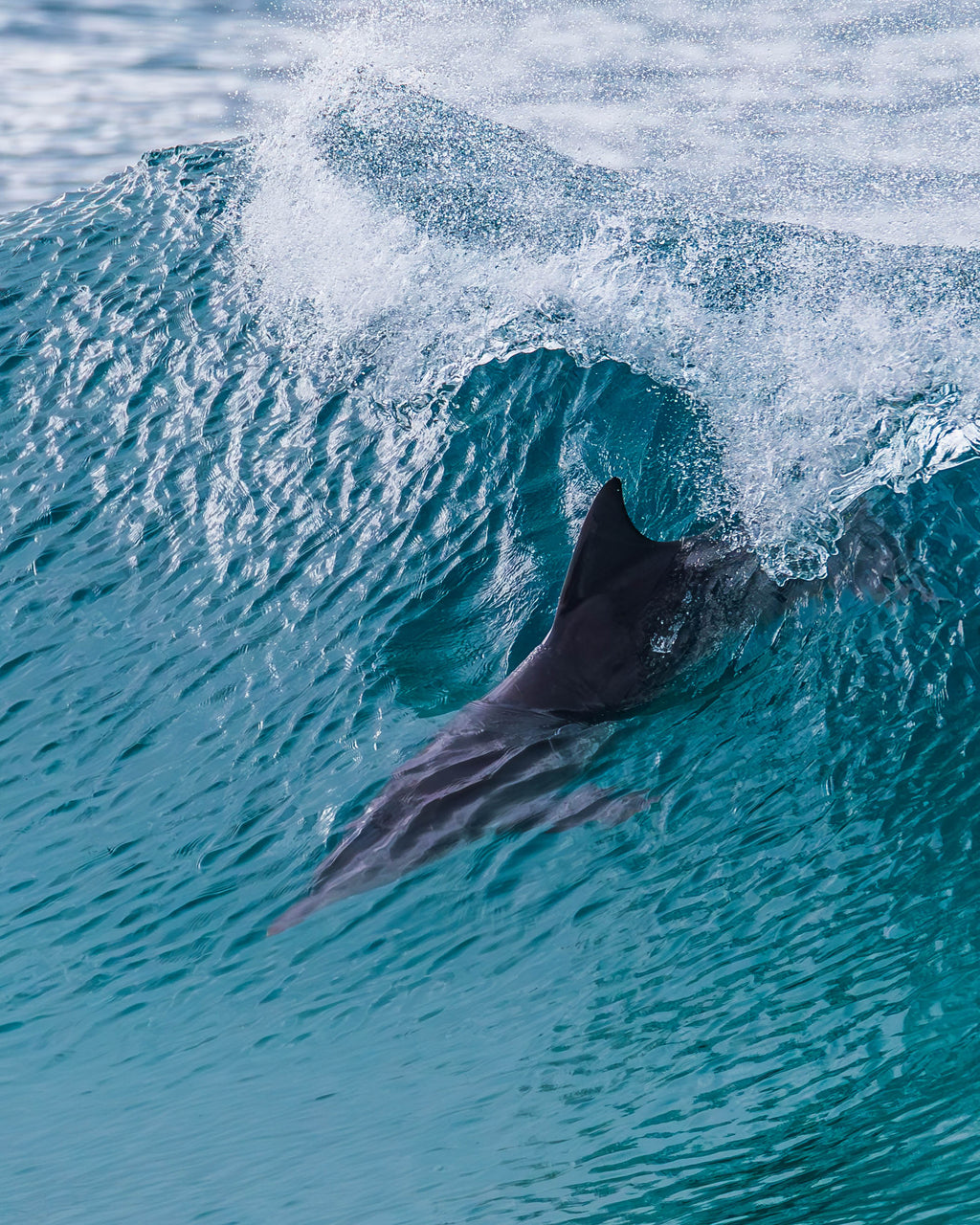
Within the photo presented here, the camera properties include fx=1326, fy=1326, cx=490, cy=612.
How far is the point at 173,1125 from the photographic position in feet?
12.8

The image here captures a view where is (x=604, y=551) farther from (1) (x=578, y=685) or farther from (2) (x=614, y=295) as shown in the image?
(2) (x=614, y=295)

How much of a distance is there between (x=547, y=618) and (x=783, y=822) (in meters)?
1.45

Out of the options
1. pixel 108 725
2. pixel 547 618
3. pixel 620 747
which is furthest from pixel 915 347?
pixel 108 725

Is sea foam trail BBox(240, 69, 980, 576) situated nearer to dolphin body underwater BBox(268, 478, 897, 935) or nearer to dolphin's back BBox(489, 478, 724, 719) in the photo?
dolphin body underwater BBox(268, 478, 897, 935)

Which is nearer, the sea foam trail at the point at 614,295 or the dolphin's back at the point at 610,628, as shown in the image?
the dolphin's back at the point at 610,628

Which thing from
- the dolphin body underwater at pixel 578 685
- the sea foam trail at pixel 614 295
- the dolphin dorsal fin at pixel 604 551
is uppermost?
the sea foam trail at pixel 614 295

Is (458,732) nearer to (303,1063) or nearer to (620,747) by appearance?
(620,747)

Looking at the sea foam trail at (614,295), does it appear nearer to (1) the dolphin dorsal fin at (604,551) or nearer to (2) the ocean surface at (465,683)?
(2) the ocean surface at (465,683)

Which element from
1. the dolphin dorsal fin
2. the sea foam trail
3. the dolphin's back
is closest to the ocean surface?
the sea foam trail

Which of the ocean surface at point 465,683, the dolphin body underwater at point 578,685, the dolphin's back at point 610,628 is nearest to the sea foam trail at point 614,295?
the ocean surface at point 465,683

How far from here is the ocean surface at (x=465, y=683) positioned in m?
3.66

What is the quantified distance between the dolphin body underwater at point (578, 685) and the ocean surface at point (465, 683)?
0.09 meters

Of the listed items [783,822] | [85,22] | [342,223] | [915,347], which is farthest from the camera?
[85,22]

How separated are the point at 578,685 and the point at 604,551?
0.50 metres
